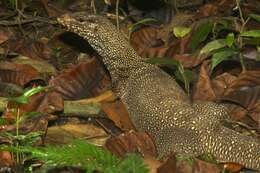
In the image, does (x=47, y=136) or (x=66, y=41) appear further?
(x=66, y=41)

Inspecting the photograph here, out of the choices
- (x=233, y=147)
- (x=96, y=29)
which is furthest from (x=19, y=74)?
(x=233, y=147)

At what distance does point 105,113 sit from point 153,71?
553 mm

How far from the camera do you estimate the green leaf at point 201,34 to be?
242 inches

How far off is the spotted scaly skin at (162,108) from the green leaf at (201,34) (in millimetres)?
676

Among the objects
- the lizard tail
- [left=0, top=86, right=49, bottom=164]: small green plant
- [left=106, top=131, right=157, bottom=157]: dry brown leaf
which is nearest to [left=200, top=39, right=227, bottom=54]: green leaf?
the lizard tail

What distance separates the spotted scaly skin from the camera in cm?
482

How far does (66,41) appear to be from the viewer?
23.2 feet

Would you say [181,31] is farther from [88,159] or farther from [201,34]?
[88,159]

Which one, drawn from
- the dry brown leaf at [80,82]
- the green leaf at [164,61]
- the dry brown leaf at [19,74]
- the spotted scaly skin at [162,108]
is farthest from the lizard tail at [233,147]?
the dry brown leaf at [19,74]

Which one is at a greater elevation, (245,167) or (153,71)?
(153,71)

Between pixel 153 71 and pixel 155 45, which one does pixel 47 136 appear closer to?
pixel 153 71

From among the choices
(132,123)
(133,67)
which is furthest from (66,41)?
(132,123)

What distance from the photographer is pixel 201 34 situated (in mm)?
6180

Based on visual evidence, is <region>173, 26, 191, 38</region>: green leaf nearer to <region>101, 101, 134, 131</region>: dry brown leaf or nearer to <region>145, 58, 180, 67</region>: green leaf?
<region>145, 58, 180, 67</region>: green leaf
